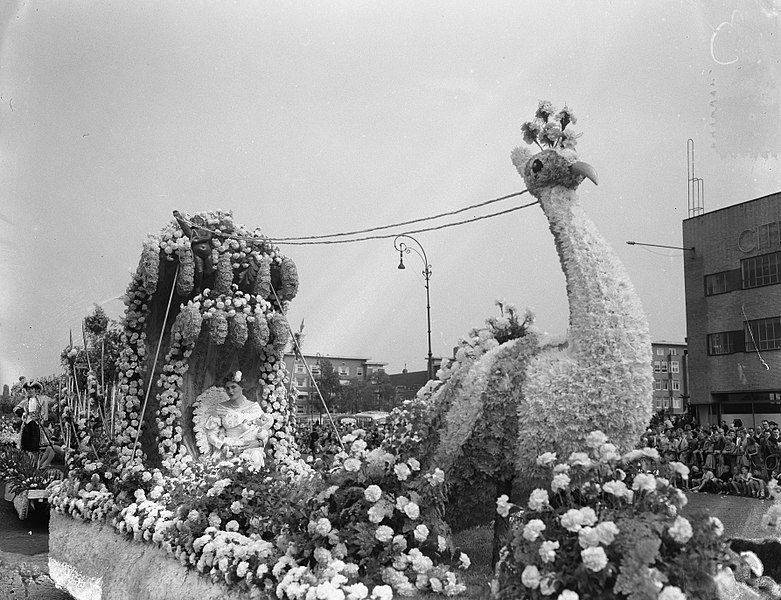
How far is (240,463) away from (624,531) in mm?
3921

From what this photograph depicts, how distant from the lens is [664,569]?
299 centimetres

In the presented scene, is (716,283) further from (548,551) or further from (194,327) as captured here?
(548,551)

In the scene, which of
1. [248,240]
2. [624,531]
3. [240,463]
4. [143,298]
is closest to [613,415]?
[624,531]

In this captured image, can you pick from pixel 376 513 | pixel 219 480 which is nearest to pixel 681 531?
pixel 376 513

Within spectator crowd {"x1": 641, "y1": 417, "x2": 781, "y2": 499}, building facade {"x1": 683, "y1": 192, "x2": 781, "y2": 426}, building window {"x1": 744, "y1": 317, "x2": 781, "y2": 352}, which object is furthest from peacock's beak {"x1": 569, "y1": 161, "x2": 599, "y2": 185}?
building window {"x1": 744, "y1": 317, "x2": 781, "y2": 352}

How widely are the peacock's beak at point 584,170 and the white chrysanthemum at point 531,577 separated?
234 cm

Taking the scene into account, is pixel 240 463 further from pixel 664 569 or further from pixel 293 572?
pixel 664 569

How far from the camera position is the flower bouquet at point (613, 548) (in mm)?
2871

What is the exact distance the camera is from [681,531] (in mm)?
2967

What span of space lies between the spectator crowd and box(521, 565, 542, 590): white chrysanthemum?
24.2ft

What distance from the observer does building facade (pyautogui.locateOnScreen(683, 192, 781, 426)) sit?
65.7 ft

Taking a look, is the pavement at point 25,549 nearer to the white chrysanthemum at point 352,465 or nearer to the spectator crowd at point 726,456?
the white chrysanthemum at point 352,465

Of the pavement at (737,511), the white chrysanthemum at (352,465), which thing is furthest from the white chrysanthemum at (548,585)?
the pavement at (737,511)

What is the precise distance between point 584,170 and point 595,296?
0.79m
